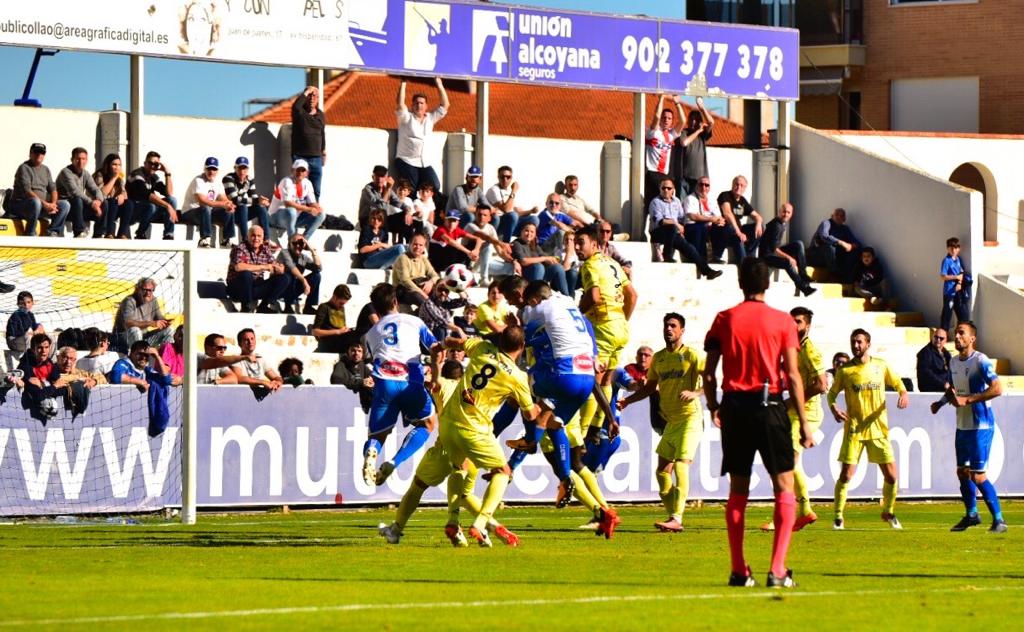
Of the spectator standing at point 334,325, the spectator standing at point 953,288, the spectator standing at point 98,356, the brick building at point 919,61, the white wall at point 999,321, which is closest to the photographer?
the spectator standing at point 98,356

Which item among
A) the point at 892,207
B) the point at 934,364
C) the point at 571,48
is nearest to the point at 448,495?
the point at 934,364

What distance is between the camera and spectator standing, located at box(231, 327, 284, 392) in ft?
71.7

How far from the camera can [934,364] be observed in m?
27.7

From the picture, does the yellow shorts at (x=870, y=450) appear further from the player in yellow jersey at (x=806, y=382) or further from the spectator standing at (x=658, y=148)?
the spectator standing at (x=658, y=148)

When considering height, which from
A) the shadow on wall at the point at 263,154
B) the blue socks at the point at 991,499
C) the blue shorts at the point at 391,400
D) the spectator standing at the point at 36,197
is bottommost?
the blue socks at the point at 991,499

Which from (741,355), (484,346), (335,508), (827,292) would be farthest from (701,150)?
(741,355)

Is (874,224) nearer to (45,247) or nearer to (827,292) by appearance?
(827,292)

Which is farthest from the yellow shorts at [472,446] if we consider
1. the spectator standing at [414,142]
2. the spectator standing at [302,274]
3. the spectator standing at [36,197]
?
the spectator standing at [414,142]

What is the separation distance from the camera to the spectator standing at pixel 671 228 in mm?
30188

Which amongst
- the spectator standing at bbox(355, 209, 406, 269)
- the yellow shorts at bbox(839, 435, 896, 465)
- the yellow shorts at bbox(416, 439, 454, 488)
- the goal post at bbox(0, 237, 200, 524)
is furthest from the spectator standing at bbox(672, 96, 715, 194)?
the yellow shorts at bbox(416, 439, 454, 488)

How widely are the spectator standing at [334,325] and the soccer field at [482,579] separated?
5.64 m

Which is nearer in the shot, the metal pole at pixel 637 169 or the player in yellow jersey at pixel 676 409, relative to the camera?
the player in yellow jersey at pixel 676 409

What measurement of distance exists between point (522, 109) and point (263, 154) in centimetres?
4202

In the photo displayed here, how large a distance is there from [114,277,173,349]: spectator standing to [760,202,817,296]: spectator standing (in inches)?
476
